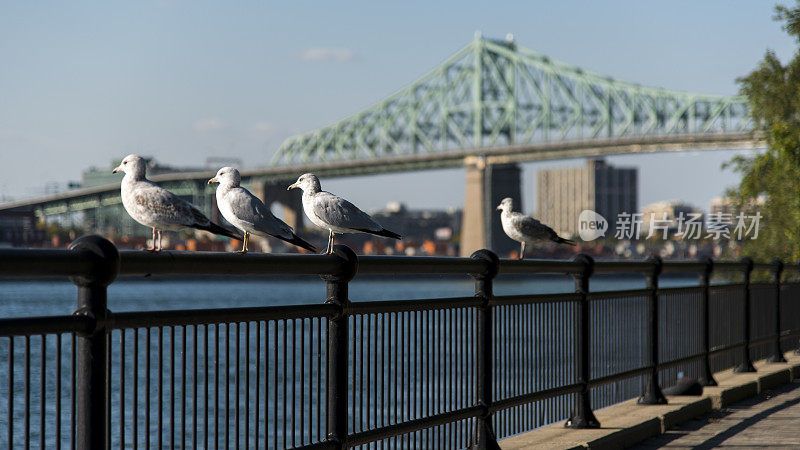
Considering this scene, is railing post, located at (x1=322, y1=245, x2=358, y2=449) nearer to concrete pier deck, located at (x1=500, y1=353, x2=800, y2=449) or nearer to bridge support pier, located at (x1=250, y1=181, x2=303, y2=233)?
concrete pier deck, located at (x1=500, y1=353, x2=800, y2=449)

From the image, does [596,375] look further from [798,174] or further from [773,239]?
[773,239]

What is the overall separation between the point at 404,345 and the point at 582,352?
1934 mm

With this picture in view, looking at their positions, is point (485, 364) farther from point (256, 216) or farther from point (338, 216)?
point (256, 216)

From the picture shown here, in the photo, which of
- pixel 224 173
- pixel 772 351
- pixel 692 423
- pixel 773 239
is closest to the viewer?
pixel 224 173

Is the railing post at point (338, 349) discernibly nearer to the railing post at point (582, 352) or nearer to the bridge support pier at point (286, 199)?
the railing post at point (582, 352)

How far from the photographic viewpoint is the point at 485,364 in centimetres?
591

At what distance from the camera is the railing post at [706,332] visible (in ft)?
32.3

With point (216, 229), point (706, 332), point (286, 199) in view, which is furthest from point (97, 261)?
point (286, 199)

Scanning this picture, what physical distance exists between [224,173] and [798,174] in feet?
62.9

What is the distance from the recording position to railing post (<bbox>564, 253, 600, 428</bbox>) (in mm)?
7191

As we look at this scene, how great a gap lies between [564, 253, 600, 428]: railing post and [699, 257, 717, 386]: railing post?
285 cm

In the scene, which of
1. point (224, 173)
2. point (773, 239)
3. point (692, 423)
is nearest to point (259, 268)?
point (224, 173)

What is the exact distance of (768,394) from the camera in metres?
10.2

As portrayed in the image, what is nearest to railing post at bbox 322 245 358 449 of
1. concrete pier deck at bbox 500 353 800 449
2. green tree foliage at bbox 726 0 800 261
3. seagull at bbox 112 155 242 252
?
seagull at bbox 112 155 242 252
